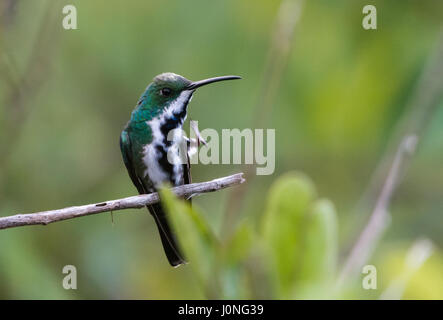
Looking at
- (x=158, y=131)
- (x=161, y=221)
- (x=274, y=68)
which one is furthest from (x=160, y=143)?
(x=274, y=68)

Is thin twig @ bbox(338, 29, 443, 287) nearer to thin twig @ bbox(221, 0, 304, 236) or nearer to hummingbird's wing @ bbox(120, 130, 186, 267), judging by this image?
thin twig @ bbox(221, 0, 304, 236)

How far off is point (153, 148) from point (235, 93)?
5.57 ft

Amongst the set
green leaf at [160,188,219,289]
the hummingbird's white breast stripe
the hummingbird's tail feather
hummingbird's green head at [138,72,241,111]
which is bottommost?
the hummingbird's tail feather

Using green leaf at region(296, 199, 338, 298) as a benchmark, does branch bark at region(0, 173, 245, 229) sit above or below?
above

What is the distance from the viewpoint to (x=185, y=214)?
1706mm

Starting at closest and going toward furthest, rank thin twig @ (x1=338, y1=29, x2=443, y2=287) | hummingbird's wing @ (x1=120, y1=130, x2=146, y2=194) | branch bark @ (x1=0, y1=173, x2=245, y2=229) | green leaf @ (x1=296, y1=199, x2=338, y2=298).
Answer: green leaf @ (x1=296, y1=199, x2=338, y2=298) < branch bark @ (x1=0, y1=173, x2=245, y2=229) < thin twig @ (x1=338, y1=29, x2=443, y2=287) < hummingbird's wing @ (x1=120, y1=130, x2=146, y2=194)

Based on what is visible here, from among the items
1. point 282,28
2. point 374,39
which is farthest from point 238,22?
point 282,28

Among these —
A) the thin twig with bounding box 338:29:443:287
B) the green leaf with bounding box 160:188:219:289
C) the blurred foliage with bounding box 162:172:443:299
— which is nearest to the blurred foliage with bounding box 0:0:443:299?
the thin twig with bounding box 338:29:443:287

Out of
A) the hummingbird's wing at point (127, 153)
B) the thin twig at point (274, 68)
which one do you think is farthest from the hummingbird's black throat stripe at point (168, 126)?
the thin twig at point (274, 68)

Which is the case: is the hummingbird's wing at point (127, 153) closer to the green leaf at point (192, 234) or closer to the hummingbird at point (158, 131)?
the hummingbird at point (158, 131)

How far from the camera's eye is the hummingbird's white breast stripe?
8.98ft

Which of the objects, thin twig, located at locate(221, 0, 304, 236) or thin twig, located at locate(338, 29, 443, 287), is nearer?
thin twig, located at locate(221, 0, 304, 236)

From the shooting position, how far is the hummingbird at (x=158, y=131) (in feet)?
9.01

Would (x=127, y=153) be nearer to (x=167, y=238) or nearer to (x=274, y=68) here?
(x=167, y=238)
